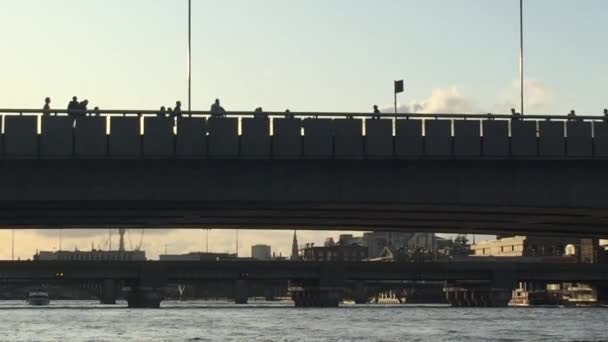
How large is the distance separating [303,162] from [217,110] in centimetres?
557

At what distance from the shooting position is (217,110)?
68.7 m

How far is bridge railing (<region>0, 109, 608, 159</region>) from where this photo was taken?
218 feet

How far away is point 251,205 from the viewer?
Result: 70.3 meters

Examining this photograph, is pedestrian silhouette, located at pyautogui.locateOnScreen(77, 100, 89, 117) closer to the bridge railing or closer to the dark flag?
the bridge railing

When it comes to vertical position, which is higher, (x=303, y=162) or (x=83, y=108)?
(x=83, y=108)

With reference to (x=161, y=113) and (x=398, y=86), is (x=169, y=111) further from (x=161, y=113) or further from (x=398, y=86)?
(x=398, y=86)

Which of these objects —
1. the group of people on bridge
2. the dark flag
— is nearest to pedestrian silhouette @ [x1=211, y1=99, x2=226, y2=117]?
the group of people on bridge

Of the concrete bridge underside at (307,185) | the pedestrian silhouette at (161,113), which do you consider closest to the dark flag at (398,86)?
the concrete bridge underside at (307,185)

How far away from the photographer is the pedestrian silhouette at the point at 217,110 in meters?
67.4

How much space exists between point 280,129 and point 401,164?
7168 mm

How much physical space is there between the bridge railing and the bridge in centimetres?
6

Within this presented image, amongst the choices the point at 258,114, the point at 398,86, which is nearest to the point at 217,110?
the point at 258,114

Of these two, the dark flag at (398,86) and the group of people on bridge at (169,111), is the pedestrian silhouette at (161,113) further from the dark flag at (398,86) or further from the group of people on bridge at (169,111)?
the dark flag at (398,86)

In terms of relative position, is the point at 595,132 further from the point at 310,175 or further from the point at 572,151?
the point at 310,175
